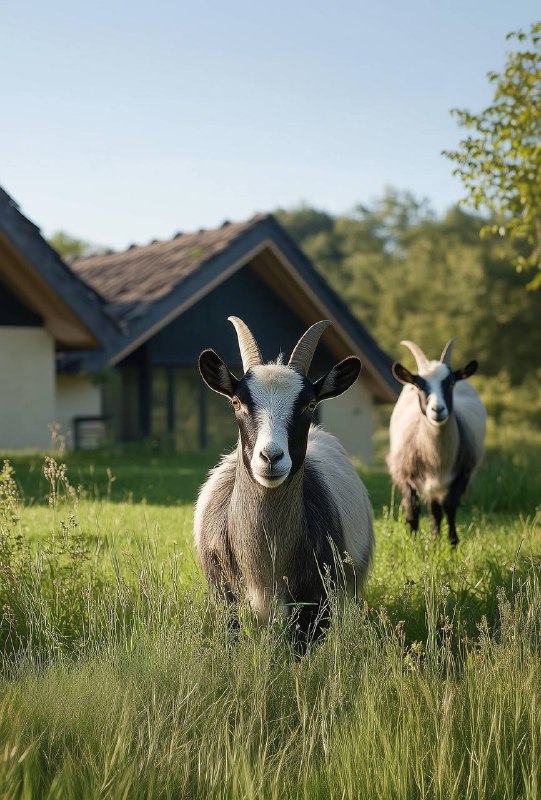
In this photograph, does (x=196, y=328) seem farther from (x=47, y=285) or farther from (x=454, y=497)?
(x=454, y=497)

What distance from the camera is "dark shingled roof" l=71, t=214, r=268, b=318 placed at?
1877 centimetres

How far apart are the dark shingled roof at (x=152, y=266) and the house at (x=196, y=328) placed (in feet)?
0.13

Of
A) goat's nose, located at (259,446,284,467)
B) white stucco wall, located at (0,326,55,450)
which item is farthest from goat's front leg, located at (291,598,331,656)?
white stucco wall, located at (0,326,55,450)

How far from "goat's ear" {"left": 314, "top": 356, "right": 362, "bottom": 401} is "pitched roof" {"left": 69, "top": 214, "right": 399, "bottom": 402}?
11.1 m

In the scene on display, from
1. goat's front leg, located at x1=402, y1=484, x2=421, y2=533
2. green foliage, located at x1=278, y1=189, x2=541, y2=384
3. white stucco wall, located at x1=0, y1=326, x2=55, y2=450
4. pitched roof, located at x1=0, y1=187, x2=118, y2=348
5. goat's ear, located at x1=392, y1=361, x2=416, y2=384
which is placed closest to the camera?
goat's ear, located at x1=392, y1=361, x2=416, y2=384

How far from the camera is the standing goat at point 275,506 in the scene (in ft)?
15.9

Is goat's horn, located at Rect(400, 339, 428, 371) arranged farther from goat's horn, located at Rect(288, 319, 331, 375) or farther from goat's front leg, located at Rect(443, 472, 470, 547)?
goat's horn, located at Rect(288, 319, 331, 375)

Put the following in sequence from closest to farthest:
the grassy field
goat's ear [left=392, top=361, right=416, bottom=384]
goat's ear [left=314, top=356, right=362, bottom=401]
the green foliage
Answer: the grassy field → goat's ear [left=314, top=356, right=362, bottom=401] → goat's ear [left=392, top=361, right=416, bottom=384] → the green foliage

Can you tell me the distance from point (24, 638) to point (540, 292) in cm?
4002

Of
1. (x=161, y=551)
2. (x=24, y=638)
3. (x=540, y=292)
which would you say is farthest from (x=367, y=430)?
(x=540, y=292)

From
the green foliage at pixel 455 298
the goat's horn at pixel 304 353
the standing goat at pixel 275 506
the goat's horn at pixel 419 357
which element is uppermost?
the green foliage at pixel 455 298

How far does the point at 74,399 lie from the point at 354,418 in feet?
23.1

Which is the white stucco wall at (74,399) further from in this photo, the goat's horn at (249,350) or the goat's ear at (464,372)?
the goat's horn at (249,350)

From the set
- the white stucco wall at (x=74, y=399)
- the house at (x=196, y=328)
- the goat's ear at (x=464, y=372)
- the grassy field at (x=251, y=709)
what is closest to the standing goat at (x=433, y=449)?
the goat's ear at (x=464, y=372)
